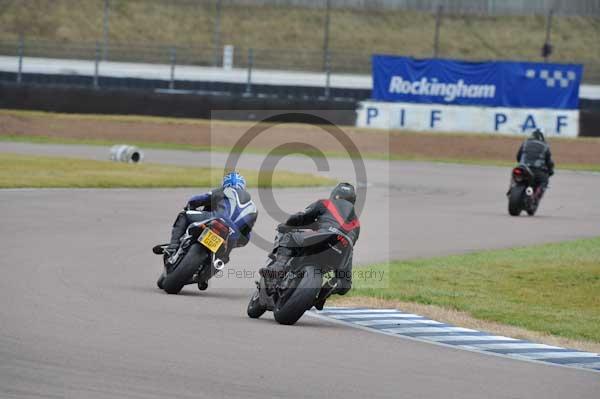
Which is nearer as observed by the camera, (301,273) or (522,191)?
(301,273)

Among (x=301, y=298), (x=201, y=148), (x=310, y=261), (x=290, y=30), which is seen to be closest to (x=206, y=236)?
(x=310, y=261)

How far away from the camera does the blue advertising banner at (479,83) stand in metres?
36.9

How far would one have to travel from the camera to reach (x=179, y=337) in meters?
9.54

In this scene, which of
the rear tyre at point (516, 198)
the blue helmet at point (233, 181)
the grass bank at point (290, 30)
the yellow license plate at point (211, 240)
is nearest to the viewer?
the yellow license plate at point (211, 240)

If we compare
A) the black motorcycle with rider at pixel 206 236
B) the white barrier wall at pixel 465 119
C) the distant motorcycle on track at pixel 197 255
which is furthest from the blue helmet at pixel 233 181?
the white barrier wall at pixel 465 119

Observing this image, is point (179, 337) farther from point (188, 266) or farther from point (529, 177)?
point (529, 177)

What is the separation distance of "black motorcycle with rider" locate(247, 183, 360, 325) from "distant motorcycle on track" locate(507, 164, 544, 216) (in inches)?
483

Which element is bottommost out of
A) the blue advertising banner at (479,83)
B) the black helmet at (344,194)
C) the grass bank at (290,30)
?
the black helmet at (344,194)

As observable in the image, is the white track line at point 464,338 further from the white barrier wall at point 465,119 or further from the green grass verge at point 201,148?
the white barrier wall at point 465,119

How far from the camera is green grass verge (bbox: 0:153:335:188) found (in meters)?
25.0

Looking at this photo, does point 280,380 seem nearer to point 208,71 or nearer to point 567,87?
point 567,87

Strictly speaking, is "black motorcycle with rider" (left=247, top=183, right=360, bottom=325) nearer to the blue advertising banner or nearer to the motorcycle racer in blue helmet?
the motorcycle racer in blue helmet

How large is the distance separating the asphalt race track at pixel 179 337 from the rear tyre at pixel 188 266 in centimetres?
20

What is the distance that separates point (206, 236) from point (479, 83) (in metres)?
26.6
